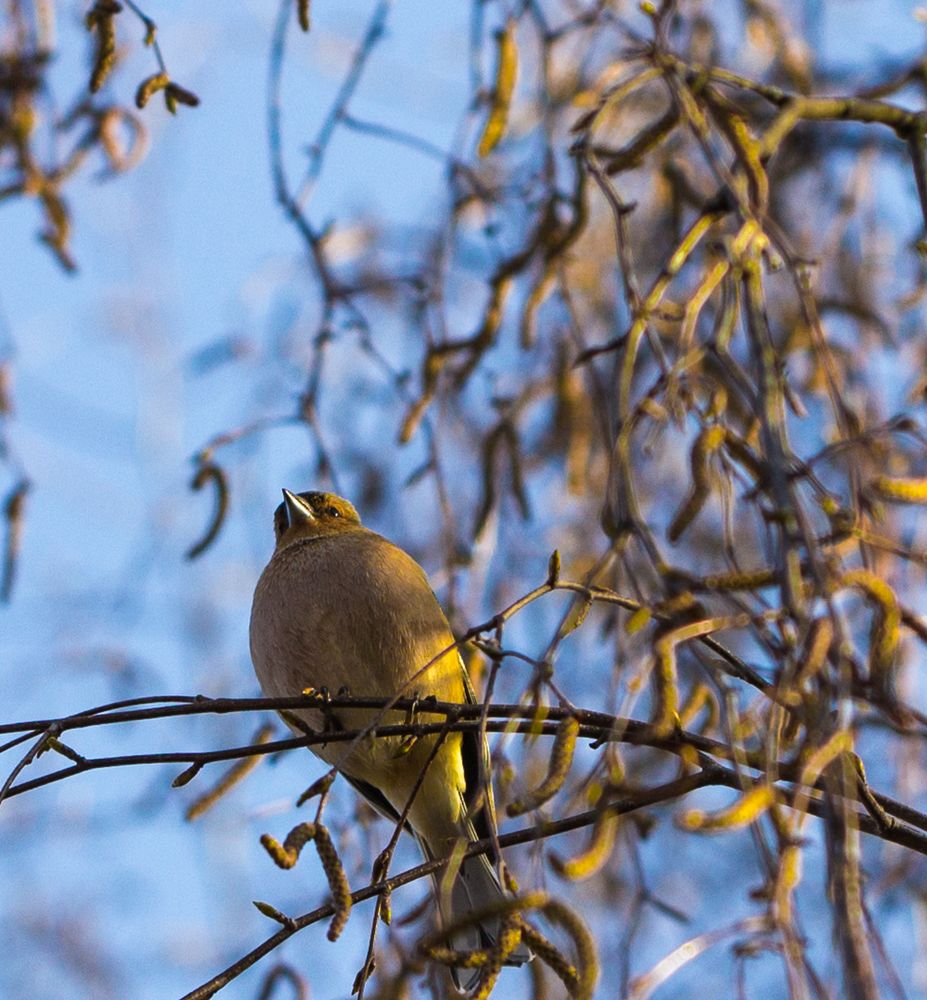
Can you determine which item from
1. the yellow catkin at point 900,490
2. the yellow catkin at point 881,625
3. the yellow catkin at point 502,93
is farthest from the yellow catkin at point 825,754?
the yellow catkin at point 502,93

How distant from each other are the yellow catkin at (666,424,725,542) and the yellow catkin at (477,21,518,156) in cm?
142

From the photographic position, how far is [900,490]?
6.72 feet

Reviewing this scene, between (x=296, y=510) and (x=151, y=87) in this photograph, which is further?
(x=296, y=510)

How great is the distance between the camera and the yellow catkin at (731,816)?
1.65m

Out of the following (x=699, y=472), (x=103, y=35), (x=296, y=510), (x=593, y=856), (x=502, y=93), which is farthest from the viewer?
(x=296, y=510)

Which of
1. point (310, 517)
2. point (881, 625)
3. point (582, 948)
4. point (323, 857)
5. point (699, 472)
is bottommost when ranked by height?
point (582, 948)

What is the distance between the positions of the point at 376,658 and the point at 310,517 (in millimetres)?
1125

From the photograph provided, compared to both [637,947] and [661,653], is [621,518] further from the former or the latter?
[637,947]

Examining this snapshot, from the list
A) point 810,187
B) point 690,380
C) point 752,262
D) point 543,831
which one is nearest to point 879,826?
point 543,831

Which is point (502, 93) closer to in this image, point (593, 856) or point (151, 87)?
point (151, 87)

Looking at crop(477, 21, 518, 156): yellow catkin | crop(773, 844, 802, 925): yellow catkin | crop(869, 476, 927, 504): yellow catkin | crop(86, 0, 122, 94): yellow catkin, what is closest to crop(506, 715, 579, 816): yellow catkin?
crop(773, 844, 802, 925): yellow catkin

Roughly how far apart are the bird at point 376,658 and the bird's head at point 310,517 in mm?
532

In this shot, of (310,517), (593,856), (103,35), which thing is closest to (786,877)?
(593,856)

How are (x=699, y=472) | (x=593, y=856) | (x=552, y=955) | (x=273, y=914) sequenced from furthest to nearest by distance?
(x=273, y=914) → (x=699, y=472) → (x=552, y=955) → (x=593, y=856)
